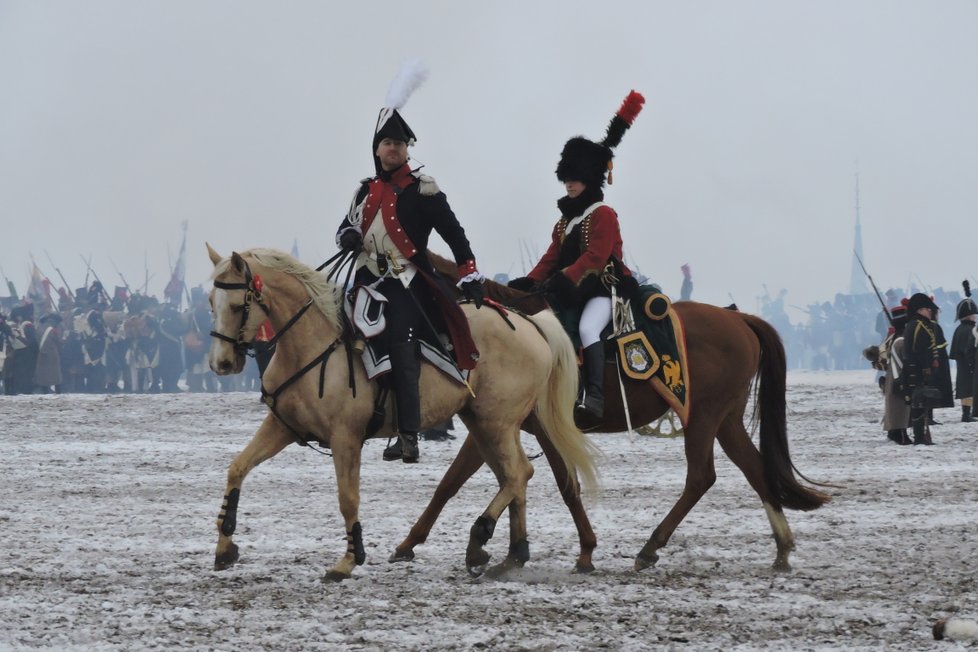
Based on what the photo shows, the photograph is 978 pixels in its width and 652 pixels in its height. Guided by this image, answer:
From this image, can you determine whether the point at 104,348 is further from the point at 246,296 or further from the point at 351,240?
the point at 246,296

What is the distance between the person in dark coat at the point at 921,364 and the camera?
58.9 ft

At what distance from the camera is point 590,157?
930 cm

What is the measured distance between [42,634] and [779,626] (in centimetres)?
313

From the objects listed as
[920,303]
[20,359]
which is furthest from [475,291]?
[20,359]

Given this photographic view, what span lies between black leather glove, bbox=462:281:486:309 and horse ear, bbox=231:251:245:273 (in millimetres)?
1338

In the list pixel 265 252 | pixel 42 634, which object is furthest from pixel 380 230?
pixel 42 634

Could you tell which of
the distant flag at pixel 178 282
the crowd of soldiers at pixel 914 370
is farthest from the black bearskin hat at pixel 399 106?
the distant flag at pixel 178 282

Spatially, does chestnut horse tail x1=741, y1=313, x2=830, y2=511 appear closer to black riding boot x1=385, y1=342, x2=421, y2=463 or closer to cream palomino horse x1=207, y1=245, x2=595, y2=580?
cream palomino horse x1=207, y1=245, x2=595, y2=580

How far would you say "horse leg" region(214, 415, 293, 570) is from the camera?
7.73 meters

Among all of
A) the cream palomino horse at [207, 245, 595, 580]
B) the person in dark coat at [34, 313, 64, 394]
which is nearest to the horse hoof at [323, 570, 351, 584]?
the cream palomino horse at [207, 245, 595, 580]

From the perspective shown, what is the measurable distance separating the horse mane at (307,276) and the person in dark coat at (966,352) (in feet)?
52.6

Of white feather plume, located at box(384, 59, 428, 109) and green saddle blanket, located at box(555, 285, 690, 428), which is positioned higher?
white feather plume, located at box(384, 59, 428, 109)

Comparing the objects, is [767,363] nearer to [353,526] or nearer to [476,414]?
[476,414]

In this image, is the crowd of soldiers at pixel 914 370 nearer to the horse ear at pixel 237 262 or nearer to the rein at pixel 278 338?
the rein at pixel 278 338
